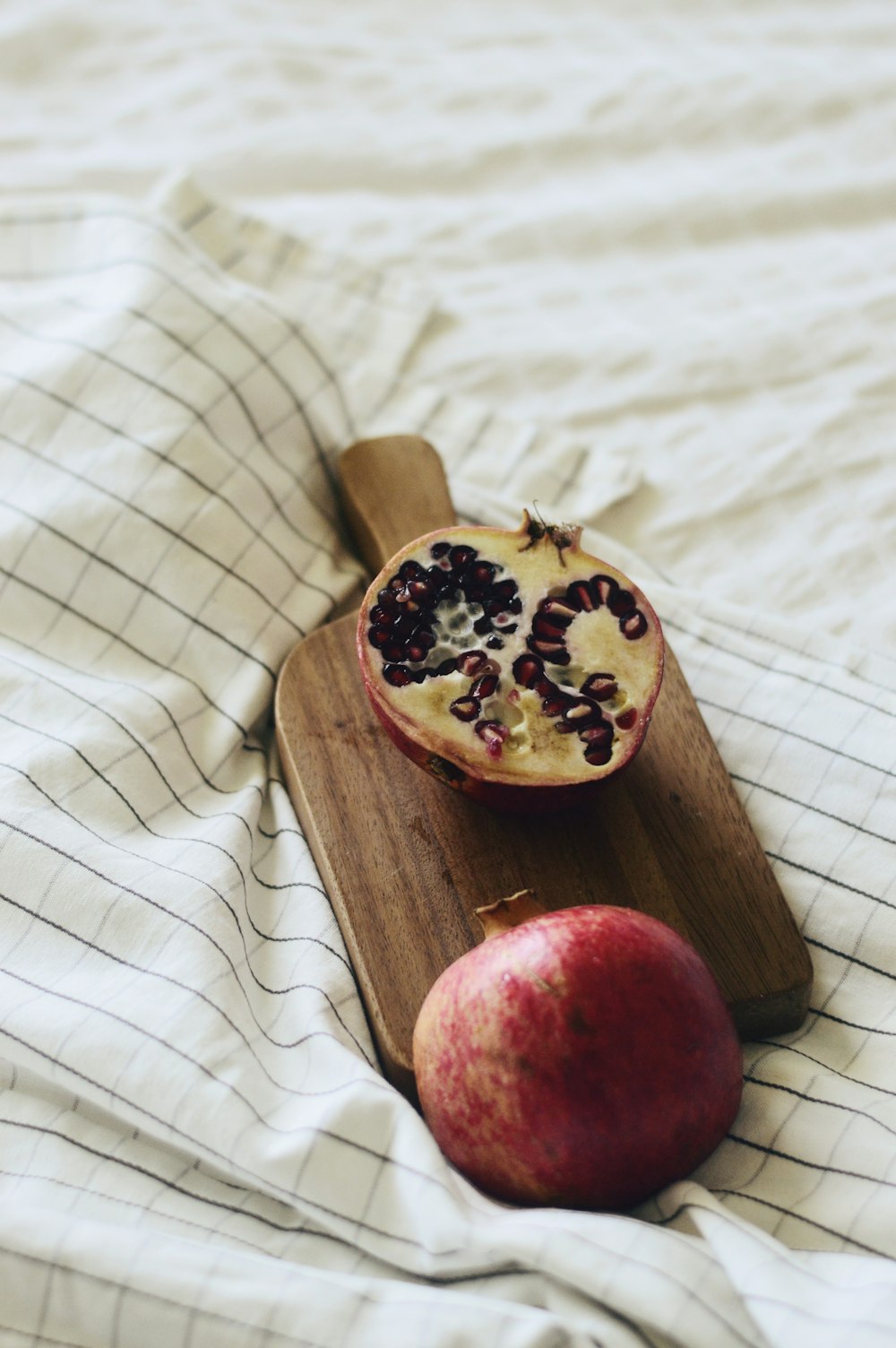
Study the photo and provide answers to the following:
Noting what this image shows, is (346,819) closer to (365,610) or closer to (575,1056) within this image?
(365,610)

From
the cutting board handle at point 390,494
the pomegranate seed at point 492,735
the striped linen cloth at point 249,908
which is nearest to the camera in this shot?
the striped linen cloth at point 249,908

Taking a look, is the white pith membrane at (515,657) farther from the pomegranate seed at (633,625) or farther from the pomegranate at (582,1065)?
the pomegranate at (582,1065)

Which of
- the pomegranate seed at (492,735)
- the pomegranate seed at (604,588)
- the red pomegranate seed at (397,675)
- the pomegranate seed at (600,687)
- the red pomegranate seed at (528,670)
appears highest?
the red pomegranate seed at (397,675)

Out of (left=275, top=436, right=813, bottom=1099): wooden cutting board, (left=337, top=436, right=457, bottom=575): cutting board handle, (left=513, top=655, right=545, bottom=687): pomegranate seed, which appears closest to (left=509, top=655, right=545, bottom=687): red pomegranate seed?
(left=513, top=655, right=545, bottom=687): pomegranate seed

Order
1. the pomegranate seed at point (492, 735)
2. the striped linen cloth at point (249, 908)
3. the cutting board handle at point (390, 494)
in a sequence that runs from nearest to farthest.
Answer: the striped linen cloth at point (249, 908) → the pomegranate seed at point (492, 735) → the cutting board handle at point (390, 494)

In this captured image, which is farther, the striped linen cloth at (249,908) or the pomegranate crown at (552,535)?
the pomegranate crown at (552,535)

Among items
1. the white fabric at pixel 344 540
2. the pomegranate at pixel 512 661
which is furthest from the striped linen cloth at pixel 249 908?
the pomegranate at pixel 512 661

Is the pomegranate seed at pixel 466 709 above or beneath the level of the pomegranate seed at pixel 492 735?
above
